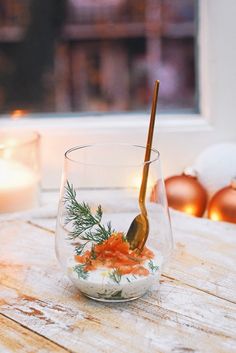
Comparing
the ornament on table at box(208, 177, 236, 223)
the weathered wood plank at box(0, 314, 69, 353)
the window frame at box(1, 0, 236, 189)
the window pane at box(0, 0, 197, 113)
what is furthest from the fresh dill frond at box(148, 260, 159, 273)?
the window pane at box(0, 0, 197, 113)

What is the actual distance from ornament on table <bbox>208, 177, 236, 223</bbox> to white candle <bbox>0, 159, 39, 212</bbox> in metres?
0.25

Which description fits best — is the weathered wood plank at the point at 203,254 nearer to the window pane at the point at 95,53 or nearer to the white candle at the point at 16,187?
the white candle at the point at 16,187

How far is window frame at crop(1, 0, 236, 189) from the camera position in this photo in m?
1.06

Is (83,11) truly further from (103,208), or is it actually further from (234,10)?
(103,208)

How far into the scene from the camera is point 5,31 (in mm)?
2264

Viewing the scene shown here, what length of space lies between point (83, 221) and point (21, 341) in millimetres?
126

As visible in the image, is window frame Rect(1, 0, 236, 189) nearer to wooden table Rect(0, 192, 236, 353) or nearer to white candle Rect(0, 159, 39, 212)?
white candle Rect(0, 159, 39, 212)

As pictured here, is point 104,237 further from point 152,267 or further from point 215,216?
point 215,216

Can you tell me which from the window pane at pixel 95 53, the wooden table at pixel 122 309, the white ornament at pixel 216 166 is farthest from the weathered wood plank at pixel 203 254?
the window pane at pixel 95 53

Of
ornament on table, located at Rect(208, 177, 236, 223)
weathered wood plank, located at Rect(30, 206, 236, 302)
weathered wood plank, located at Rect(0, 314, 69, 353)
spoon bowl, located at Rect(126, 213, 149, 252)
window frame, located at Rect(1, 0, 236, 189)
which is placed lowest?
weathered wood plank, located at Rect(0, 314, 69, 353)

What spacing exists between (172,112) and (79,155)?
0.45 meters

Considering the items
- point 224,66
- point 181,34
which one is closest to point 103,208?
point 224,66

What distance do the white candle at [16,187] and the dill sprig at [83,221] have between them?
30 centimetres

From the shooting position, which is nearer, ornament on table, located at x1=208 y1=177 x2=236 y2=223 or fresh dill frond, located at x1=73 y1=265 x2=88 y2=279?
fresh dill frond, located at x1=73 y1=265 x2=88 y2=279
